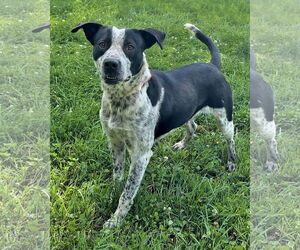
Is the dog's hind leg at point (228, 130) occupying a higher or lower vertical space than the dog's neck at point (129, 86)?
lower

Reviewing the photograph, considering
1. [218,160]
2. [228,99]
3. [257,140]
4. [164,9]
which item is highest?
[228,99]

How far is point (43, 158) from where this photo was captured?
329 cm

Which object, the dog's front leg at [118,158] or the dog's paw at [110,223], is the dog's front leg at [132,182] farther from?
the dog's front leg at [118,158]

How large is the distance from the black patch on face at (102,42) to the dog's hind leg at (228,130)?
1.35m

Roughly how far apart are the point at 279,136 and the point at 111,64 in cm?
194

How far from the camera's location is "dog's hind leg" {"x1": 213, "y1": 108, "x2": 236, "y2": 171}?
12.4 feet

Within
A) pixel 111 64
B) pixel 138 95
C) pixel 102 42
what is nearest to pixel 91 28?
pixel 102 42

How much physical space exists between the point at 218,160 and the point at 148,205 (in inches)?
40.3

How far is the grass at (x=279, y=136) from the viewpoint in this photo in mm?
2955

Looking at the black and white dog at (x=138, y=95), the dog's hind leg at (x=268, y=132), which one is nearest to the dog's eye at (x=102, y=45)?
the black and white dog at (x=138, y=95)

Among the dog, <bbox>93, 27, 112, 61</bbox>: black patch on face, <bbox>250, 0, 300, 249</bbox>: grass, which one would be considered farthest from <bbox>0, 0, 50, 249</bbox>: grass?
the dog

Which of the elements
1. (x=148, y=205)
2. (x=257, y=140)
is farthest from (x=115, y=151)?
(x=257, y=140)

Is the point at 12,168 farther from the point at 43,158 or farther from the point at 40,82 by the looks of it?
the point at 40,82

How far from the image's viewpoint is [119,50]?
2.77 metres
